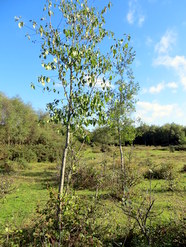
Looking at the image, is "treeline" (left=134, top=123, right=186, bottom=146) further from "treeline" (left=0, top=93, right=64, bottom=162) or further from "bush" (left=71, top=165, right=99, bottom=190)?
"bush" (left=71, top=165, right=99, bottom=190)

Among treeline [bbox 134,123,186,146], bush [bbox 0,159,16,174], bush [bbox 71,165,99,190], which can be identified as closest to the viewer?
bush [bbox 71,165,99,190]

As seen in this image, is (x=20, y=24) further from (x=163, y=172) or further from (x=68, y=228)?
(x=163, y=172)

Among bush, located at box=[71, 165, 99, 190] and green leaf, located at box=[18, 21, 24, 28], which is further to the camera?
bush, located at box=[71, 165, 99, 190]

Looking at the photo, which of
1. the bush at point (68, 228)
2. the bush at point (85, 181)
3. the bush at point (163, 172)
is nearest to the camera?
the bush at point (68, 228)

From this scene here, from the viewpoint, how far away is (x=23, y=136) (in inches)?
976

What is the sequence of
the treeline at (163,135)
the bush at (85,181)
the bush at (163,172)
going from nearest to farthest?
the bush at (85,181)
the bush at (163,172)
the treeline at (163,135)

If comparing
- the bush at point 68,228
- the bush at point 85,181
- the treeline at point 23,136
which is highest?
the treeline at point 23,136

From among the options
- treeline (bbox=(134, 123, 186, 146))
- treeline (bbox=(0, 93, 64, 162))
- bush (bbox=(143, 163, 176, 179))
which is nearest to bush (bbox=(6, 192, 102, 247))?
bush (bbox=(143, 163, 176, 179))

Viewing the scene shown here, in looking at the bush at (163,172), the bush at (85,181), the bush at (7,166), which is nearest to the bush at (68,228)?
the bush at (85,181)

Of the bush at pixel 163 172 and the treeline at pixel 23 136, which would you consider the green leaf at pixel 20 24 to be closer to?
the bush at pixel 163 172

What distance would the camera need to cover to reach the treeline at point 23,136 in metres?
22.8

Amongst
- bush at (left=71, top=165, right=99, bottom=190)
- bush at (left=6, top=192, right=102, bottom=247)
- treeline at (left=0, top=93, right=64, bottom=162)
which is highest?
treeline at (left=0, top=93, right=64, bottom=162)

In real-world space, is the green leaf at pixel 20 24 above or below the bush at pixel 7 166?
above

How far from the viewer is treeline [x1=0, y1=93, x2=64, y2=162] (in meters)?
22.8
